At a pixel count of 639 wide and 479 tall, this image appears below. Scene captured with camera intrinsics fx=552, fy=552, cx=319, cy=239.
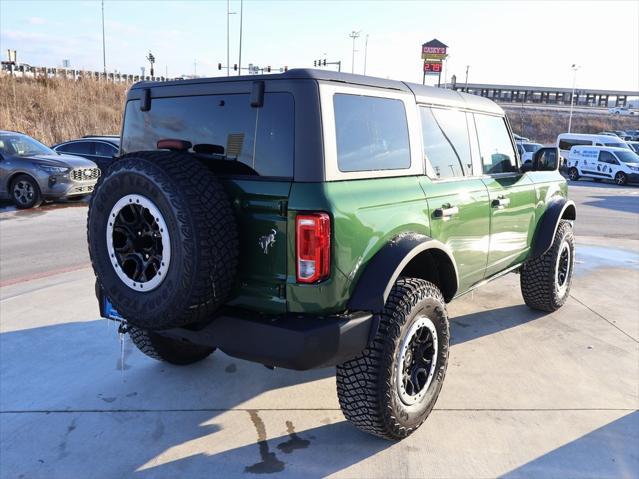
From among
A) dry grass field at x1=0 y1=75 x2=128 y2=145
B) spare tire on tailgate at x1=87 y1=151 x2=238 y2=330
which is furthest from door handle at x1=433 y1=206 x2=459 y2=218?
dry grass field at x1=0 y1=75 x2=128 y2=145

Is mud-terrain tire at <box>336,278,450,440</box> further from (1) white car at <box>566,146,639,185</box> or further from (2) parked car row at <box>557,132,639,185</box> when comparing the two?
(1) white car at <box>566,146,639,185</box>

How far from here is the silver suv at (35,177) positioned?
11.8m

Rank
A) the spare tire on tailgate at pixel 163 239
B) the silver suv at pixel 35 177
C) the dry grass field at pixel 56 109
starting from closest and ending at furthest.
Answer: the spare tire on tailgate at pixel 163 239 → the silver suv at pixel 35 177 → the dry grass field at pixel 56 109

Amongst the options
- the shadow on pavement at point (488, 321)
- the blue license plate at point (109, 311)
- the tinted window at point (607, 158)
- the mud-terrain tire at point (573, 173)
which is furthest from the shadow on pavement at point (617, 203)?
the blue license plate at point (109, 311)

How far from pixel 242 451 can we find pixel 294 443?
0.29m

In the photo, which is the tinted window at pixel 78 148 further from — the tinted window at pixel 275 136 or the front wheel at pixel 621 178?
the front wheel at pixel 621 178

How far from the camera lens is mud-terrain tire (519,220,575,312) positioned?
17.1 ft

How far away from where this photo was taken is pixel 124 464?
113 inches

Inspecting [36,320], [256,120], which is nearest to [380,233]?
[256,120]

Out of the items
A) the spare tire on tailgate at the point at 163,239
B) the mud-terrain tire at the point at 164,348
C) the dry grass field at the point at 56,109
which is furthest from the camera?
the dry grass field at the point at 56,109

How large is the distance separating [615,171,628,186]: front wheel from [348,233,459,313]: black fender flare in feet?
78.1

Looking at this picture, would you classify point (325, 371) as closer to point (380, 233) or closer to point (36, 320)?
point (380, 233)

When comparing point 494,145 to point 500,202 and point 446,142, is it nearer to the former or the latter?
point 500,202

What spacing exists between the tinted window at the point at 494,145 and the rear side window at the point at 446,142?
30cm
